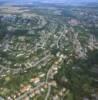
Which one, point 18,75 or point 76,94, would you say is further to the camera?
point 18,75

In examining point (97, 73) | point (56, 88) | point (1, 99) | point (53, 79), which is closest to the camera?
point (1, 99)

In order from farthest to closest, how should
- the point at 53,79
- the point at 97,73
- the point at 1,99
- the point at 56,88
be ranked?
1. the point at 97,73
2. the point at 53,79
3. the point at 56,88
4. the point at 1,99

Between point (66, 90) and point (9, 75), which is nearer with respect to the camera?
point (66, 90)

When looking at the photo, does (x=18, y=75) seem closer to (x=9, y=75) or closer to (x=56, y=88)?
(x=9, y=75)

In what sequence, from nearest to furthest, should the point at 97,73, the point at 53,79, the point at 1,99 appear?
1. the point at 1,99
2. the point at 53,79
3. the point at 97,73

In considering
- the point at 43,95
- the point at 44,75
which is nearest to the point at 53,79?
the point at 44,75

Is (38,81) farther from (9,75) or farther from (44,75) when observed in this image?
(9,75)

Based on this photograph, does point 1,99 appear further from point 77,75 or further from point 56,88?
point 77,75

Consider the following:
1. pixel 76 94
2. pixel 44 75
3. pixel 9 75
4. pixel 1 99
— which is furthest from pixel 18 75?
pixel 76 94
